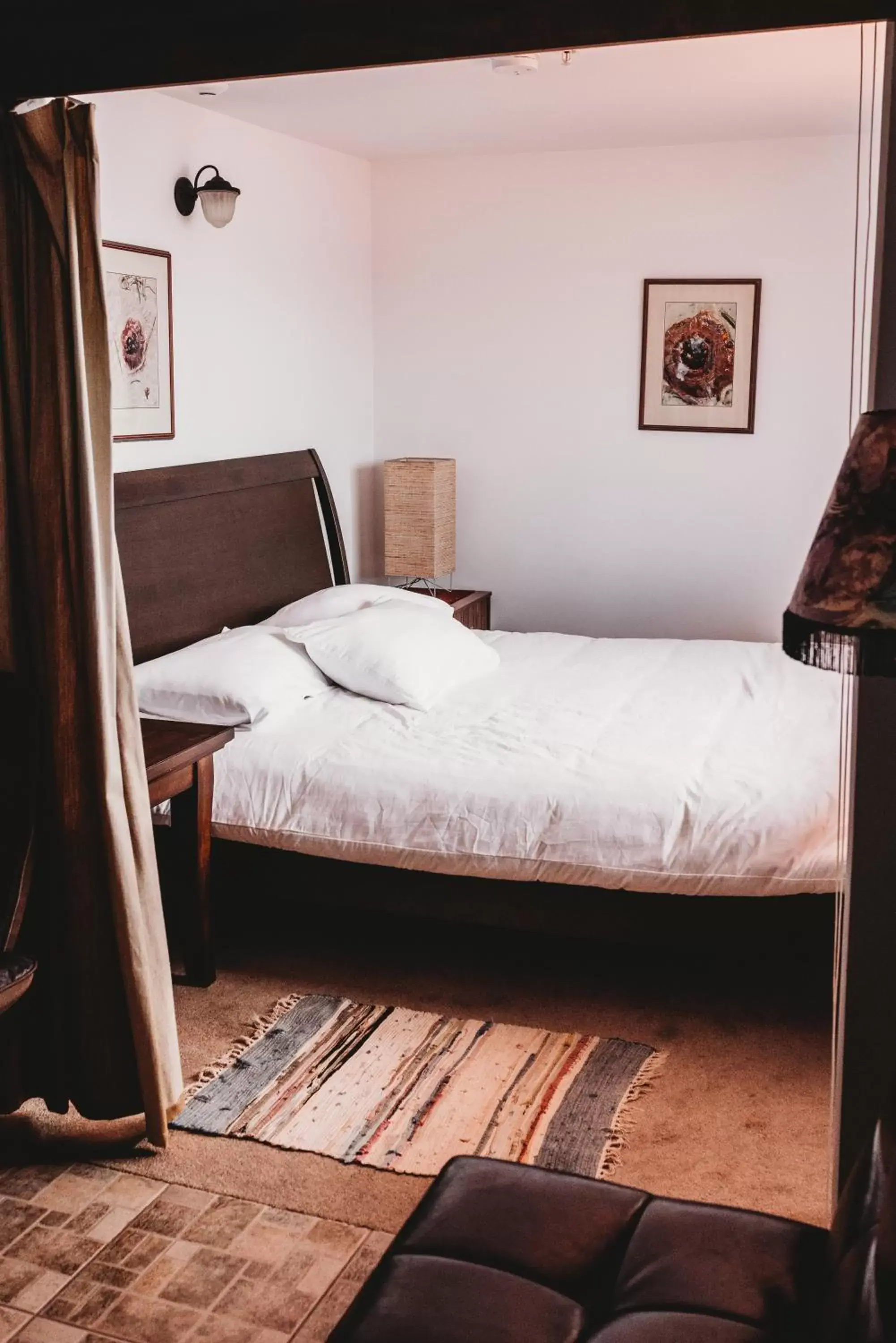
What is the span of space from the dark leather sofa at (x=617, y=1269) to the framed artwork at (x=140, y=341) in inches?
113

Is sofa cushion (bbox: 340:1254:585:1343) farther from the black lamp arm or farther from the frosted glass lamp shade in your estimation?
the black lamp arm

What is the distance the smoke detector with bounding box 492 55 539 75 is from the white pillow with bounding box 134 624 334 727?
1800 millimetres

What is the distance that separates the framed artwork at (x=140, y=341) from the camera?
401 cm

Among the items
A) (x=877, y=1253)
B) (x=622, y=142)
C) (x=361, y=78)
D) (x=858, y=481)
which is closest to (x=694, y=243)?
(x=622, y=142)

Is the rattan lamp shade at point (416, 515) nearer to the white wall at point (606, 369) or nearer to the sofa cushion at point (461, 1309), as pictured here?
the white wall at point (606, 369)

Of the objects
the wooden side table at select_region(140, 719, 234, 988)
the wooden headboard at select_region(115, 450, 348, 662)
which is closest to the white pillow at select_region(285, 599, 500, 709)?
the wooden headboard at select_region(115, 450, 348, 662)

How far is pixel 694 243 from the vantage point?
17.5ft

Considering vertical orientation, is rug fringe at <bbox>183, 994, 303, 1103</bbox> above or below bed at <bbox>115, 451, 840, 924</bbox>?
below

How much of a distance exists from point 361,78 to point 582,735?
84.7 inches

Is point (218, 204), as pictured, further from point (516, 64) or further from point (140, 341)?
point (516, 64)

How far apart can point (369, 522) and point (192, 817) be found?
2.91 m

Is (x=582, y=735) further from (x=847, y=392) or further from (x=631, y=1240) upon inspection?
(x=847, y=392)

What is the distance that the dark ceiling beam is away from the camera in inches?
74.2

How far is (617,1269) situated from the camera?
1680 millimetres
